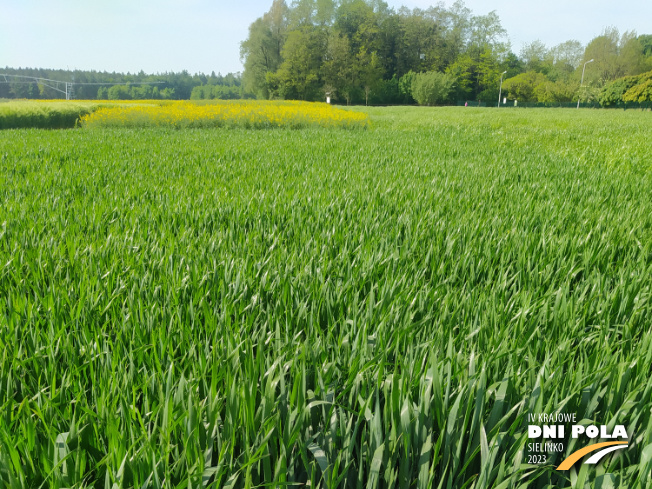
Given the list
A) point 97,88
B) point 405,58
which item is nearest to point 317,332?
point 405,58

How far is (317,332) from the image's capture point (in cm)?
124

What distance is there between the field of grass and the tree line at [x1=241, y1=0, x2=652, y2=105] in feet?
183

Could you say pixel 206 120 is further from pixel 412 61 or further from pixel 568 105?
pixel 412 61

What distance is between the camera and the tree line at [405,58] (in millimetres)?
56250

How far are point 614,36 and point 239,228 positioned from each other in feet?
273

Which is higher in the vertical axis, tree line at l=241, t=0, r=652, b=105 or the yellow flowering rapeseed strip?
tree line at l=241, t=0, r=652, b=105

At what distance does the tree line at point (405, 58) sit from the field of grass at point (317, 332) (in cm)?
5567

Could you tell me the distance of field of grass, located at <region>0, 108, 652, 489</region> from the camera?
2.63 ft

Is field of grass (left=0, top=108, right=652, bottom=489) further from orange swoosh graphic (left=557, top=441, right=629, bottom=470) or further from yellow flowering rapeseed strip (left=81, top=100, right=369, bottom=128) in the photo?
yellow flowering rapeseed strip (left=81, top=100, right=369, bottom=128)

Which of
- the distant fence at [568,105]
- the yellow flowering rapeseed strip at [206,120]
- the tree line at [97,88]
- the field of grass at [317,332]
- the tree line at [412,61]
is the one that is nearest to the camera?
the field of grass at [317,332]

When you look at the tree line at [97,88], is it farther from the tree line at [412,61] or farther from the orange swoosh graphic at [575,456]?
the orange swoosh graphic at [575,456]

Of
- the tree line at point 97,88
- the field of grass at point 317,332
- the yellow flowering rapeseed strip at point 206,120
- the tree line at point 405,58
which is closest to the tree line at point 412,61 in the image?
the tree line at point 405,58

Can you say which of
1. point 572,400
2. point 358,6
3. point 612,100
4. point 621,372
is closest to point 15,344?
point 572,400

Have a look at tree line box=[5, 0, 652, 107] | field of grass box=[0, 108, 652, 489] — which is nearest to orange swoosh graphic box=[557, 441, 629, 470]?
field of grass box=[0, 108, 652, 489]
